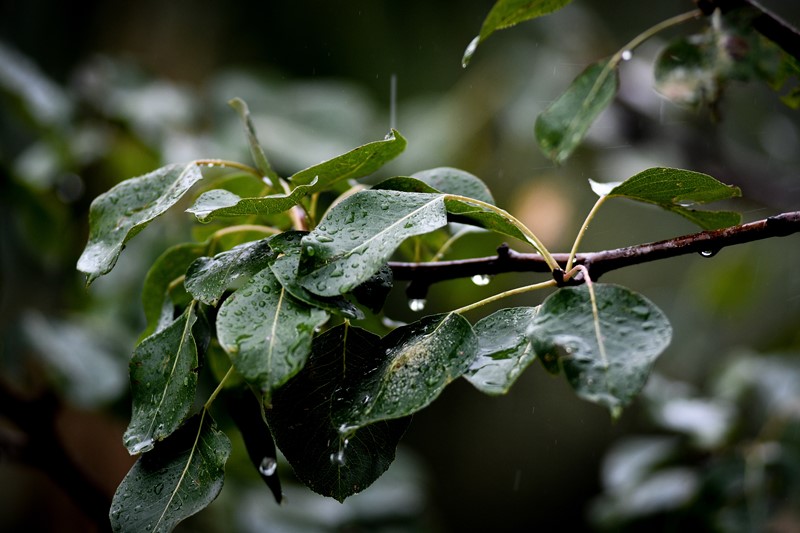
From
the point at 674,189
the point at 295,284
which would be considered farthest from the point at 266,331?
the point at 674,189

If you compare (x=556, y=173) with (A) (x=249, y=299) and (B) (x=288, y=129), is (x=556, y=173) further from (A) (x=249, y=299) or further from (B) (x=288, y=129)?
(A) (x=249, y=299)

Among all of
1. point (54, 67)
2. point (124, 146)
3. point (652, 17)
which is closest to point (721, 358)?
point (652, 17)

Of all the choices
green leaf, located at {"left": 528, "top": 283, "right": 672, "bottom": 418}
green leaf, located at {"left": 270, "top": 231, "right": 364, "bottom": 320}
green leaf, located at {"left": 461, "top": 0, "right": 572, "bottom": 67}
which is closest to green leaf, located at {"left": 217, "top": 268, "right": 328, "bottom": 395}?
green leaf, located at {"left": 270, "top": 231, "right": 364, "bottom": 320}

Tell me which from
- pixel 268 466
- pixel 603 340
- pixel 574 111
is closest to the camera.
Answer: pixel 603 340

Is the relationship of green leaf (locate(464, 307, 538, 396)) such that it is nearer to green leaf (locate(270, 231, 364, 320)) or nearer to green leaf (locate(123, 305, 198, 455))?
green leaf (locate(270, 231, 364, 320))

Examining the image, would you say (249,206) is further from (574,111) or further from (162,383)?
(574,111)

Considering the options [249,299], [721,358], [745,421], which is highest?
→ [249,299]

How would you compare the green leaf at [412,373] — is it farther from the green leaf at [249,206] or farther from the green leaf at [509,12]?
the green leaf at [509,12]
